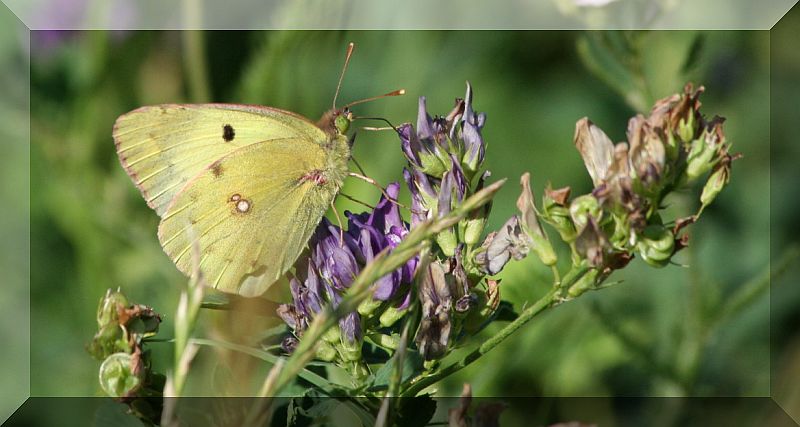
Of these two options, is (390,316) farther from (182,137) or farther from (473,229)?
(182,137)

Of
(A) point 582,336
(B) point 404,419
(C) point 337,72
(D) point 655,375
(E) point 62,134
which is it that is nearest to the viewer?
(B) point 404,419

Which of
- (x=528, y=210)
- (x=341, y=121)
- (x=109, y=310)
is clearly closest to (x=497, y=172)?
(x=341, y=121)

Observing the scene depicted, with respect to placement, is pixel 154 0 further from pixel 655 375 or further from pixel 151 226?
pixel 655 375

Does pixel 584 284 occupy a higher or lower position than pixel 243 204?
lower

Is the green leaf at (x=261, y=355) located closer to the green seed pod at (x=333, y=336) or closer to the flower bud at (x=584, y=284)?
the green seed pod at (x=333, y=336)

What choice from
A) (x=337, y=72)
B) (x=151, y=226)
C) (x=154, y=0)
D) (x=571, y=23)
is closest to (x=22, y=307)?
(x=151, y=226)
